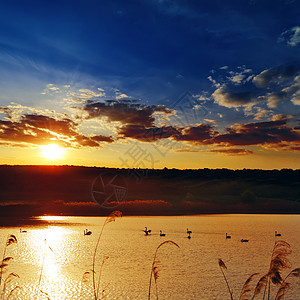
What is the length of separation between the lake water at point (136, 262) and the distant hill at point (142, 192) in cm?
2111

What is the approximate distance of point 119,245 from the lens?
2194 cm

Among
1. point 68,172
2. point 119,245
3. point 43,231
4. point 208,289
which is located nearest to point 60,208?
point 43,231

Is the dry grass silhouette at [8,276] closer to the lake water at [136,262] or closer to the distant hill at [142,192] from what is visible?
the lake water at [136,262]

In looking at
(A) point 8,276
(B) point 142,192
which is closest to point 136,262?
(A) point 8,276

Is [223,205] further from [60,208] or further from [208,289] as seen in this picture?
A: [208,289]

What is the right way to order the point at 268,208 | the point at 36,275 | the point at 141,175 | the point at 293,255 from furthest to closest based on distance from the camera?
1. the point at 141,175
2. the point at 268,208
3. the point at 293,255
4. the point at 36,275

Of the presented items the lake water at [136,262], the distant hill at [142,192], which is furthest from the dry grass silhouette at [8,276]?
the distant hill at [142,192]

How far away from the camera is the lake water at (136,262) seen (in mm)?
12227

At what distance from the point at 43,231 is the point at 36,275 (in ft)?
49.3

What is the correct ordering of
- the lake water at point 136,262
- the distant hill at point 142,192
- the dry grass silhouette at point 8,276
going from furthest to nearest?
the distant hill at point 142,192 < the lake water at point 136,262 < the dry grass silhouette at point 8,276

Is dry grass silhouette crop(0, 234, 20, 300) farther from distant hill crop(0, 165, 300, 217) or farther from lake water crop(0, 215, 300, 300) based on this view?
distant hill crop(0, 165, 300, 217)

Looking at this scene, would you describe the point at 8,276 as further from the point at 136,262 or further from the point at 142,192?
the point at 142,192

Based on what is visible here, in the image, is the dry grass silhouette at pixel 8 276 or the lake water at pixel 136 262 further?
the lake water at pixel 136 262

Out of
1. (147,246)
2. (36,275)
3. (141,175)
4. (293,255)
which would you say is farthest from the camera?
(141,175)
